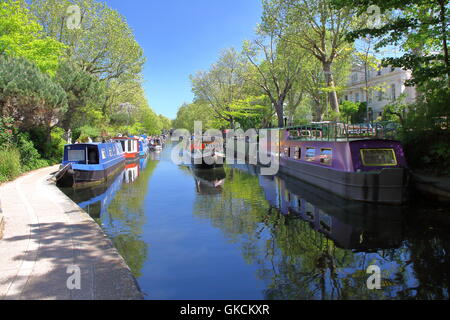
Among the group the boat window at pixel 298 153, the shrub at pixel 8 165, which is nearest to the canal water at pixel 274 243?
the shrub at pixel 8 165

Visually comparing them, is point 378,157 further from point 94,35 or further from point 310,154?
point 94,35

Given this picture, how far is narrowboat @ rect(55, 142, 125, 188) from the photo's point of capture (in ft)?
58.0

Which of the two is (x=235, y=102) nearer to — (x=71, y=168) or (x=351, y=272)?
(x=71, y=168)

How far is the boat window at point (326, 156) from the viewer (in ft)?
52.4

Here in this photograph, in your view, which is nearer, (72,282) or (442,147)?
(72,282)

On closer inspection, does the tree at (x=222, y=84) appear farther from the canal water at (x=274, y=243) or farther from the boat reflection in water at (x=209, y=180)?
the canal water at (x=274, y=243)

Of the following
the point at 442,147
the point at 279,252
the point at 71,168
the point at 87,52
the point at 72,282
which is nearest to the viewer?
the point at 72,282

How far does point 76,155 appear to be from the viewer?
1947cm

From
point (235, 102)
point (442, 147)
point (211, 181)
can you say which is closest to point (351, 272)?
point (442, 147)

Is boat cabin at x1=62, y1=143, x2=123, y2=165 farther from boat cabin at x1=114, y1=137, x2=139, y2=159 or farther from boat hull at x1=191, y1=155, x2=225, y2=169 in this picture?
boat cabin at x1=114, y1=137, x2=139, y2=159

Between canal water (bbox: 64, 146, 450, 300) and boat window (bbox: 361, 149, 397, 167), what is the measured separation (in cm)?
183

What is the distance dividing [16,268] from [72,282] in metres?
1.32

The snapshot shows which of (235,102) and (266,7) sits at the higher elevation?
(266,7)

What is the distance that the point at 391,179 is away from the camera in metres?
13.0
